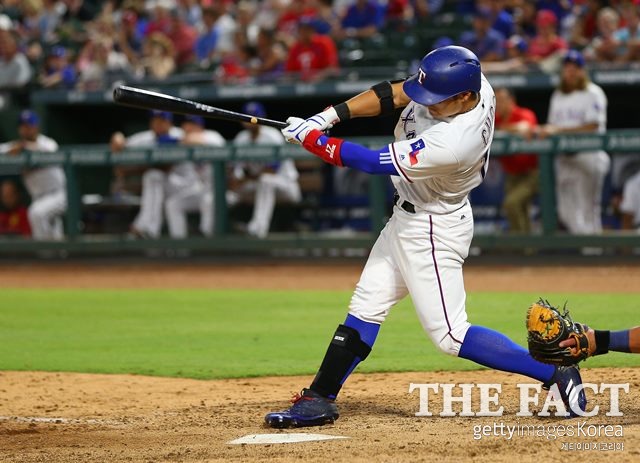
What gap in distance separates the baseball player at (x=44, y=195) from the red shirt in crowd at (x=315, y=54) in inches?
121

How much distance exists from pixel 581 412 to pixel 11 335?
15.3ft

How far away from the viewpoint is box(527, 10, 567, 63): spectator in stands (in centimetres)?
1200

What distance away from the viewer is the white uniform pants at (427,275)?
191 inches

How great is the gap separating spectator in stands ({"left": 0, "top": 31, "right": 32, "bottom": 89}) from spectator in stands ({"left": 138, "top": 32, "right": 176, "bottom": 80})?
184 cm

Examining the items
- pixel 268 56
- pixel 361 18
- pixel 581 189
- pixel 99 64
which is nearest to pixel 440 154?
pixel 581 189

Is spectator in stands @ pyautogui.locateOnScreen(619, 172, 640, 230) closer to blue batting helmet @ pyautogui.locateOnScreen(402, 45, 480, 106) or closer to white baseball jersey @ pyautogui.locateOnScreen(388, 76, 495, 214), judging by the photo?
white baseball jersey @ pyautogui.locateOnScreen(388, 76, 495, 214)

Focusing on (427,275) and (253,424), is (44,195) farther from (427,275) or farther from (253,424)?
(427,275)

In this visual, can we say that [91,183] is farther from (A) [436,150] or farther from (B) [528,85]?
(A) [436,150]

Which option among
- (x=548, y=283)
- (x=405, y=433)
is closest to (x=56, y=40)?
(x=548, y=283)

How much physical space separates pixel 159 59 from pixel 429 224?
978 cm

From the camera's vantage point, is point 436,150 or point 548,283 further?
point 548,283

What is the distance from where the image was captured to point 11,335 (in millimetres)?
8109

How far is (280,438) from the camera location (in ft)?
15.4

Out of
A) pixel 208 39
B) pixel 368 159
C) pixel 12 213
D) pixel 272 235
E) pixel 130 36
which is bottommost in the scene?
pixel 272 235
